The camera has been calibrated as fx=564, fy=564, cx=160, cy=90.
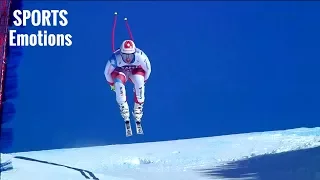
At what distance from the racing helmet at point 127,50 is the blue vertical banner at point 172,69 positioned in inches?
1.5

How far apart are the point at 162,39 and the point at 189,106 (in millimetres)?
340

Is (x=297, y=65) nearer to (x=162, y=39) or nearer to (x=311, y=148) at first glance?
(x=311, y=148)

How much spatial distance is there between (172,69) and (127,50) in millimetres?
231

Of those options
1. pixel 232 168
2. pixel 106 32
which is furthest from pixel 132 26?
pixel 232 168

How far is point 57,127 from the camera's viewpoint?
2.59 metres

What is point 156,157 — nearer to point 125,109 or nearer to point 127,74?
point 125,109

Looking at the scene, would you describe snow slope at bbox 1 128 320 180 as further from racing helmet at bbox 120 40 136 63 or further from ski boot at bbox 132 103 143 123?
racing helmet at bbox 120 40 136 63

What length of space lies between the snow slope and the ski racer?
0.60 ft

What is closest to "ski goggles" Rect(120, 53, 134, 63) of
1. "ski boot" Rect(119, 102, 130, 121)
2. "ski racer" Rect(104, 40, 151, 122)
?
"ski racer" Rect(104, 40, 151, 122)

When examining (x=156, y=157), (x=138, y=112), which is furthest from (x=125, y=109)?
(x=156, y=157)

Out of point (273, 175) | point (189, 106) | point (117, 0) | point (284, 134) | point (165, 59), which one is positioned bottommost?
point (273, 175)

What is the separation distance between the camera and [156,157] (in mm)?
2646

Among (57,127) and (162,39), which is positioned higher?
(162,39)

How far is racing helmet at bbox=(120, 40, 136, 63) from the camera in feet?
8.44
